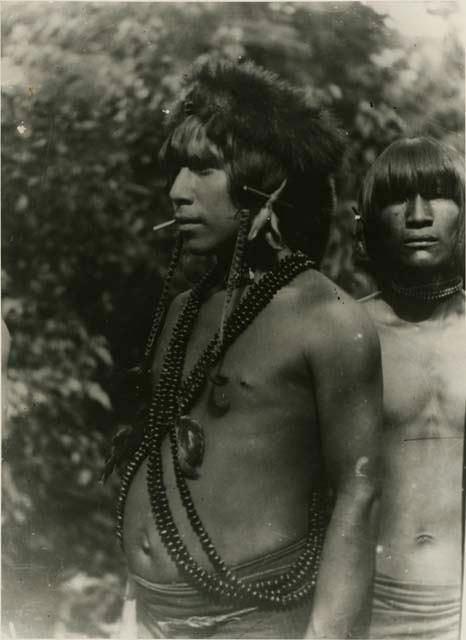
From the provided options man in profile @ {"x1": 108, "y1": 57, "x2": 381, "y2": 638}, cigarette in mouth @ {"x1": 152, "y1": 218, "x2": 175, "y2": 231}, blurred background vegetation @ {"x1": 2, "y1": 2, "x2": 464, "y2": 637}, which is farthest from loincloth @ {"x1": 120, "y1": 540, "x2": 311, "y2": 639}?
cigarette in mouth @ {"x1": 152, "y1": 218, "x2": 175, "y2": 231}

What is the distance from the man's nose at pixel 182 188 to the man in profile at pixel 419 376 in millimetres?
479

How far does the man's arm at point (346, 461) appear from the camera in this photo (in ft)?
6.98

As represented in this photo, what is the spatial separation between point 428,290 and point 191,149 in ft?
2.44

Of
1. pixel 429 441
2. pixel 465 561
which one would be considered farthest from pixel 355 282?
Result: pixel 465 561

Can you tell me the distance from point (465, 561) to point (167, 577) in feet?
2.68

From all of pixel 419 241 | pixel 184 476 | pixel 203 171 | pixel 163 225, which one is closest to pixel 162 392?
pixel 184 476

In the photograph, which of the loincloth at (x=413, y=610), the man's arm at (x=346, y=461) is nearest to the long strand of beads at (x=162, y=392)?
the man's arm at (x=346, y=461)

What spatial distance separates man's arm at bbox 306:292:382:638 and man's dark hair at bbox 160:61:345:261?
0.27 meters

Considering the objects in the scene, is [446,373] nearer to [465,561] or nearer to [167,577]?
[465,561]

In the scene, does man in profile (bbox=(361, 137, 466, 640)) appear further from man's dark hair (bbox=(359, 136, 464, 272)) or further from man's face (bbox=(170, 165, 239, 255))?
man's face (bbox=(170, 165, 239, 255))

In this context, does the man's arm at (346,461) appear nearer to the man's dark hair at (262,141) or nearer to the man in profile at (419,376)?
the man in profile at (419,376)

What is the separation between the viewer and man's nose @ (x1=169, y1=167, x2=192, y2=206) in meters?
2.24

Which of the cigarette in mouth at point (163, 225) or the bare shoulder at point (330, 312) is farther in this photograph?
the cigarette in mouth at point (163, 225)

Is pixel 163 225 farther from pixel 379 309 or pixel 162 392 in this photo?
pixel 379 309
